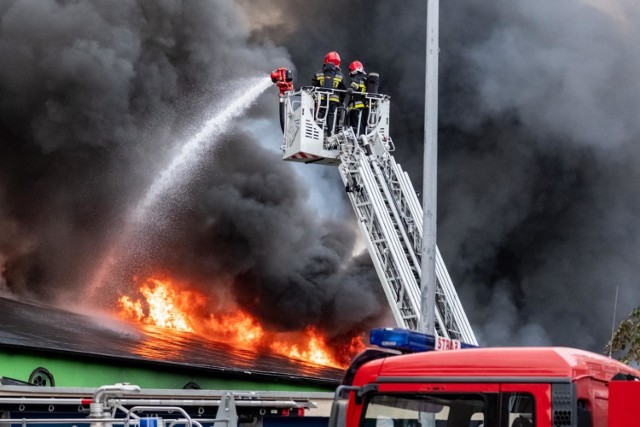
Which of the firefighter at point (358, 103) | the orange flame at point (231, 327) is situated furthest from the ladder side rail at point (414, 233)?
the orange flame at point (231, 327)

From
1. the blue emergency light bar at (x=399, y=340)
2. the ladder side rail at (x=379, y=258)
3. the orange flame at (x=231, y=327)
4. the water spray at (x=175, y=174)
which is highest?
the water spray at (x=175, y=174)

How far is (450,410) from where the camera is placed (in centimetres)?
443

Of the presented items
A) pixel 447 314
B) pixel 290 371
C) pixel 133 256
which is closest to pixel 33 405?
pixel 447 314

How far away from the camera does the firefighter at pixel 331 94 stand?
1362 centimetres

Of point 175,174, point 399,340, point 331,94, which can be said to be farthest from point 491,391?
point 175,174

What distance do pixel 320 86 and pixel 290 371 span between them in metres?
4.31

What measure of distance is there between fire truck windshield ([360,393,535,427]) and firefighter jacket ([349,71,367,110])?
31.5 feet

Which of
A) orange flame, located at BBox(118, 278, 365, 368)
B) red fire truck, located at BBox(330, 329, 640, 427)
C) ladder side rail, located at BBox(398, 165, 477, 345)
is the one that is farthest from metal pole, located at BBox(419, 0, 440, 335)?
orange flame, located at BBox(118, 278, 365, 368)

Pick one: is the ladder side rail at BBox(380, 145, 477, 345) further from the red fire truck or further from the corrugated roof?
the red fire truck

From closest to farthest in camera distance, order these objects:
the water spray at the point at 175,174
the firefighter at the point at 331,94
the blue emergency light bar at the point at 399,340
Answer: the blue emergency light bar at the point at 399,340
the firefighter at the point at 331,94
the water spray at the point at 175,174

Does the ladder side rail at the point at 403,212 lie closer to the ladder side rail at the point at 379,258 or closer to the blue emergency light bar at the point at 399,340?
the ladder side rail at the point at 379,258

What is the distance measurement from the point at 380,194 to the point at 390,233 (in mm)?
606

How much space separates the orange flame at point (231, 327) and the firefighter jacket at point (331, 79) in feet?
38.2

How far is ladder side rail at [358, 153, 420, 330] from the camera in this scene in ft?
39.9
